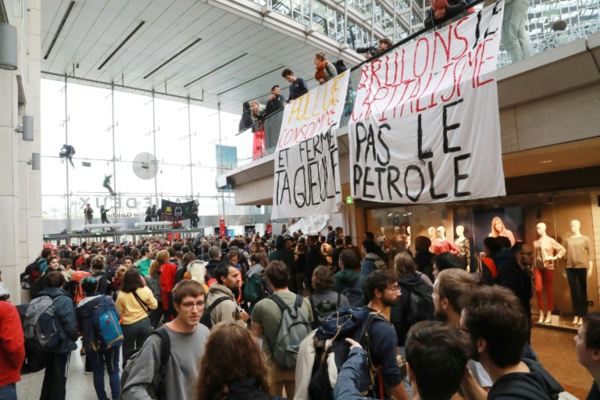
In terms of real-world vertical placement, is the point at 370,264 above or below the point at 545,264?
above

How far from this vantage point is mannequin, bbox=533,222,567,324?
7.83 metres

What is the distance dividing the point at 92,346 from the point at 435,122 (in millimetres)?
5013

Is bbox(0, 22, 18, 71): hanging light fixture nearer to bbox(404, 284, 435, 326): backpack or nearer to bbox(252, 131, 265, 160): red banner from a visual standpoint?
bbox(404, 284, 435, 326): backpack

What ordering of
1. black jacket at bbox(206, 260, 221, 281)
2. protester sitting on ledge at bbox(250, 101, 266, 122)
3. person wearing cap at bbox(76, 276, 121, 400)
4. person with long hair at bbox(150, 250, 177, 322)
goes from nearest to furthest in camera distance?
person wearing cap at bbox(76, 276, 121, 400), black jacket at bbox(206, 260, 221, 281), person with long hair at bbox(150, 250, 177, 322), protester sitting on ledge at bbox(250, 101, 266, 122)

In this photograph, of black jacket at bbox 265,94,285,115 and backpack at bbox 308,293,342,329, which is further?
black jacket at bbox 265,94,285,115

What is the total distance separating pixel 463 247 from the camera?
9.43 meters

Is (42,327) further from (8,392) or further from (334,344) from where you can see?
(334,344)

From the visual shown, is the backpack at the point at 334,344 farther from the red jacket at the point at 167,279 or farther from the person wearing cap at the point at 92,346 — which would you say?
the red jacket at the point at 167,279

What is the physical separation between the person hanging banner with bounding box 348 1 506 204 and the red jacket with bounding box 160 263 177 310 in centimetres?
337

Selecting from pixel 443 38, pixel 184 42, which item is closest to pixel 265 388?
pixel 443 38

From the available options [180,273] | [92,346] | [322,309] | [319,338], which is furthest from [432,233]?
[319,338]

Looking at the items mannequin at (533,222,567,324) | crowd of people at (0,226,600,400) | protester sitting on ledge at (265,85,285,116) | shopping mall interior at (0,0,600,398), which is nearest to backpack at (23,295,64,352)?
crowd of people at (0,226,600,400)

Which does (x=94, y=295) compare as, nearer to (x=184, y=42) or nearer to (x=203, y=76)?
(x=184, y=42)

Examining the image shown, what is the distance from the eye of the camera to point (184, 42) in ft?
59.7
